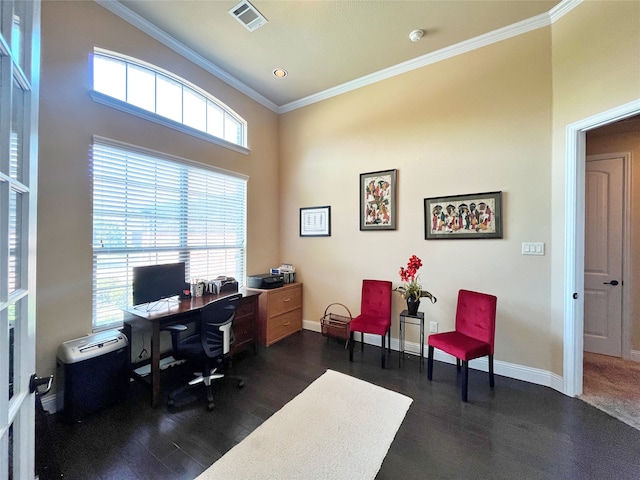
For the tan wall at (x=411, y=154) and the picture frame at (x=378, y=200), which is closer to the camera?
the tan wall at (x=411, y=154)

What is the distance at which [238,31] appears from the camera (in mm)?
2699

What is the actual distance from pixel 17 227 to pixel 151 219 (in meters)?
2.07

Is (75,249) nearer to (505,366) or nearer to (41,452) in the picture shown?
(41,452)

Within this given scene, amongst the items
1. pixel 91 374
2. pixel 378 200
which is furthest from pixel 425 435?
pixel 91 374

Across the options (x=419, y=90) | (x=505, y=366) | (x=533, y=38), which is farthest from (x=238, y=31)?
(x=505, y=366)

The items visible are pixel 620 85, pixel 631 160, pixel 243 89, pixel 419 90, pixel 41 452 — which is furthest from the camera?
pixel 243 89

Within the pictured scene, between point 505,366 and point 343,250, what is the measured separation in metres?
2.25

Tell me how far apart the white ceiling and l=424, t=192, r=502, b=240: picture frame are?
5.61 feet

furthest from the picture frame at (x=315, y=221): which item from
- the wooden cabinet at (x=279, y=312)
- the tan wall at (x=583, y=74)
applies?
the tan wall at (x=583, y=74)

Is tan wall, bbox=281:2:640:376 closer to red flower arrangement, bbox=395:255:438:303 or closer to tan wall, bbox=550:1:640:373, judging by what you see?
tan wall, bbox=550:1:640:373

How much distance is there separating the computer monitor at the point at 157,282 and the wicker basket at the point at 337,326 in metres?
1.90

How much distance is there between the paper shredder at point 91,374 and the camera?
1973mm

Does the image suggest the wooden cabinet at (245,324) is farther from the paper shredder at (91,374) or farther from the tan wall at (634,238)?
the tan wall at (634,238)

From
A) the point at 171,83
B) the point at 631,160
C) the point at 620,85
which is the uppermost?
the point at 171,83
